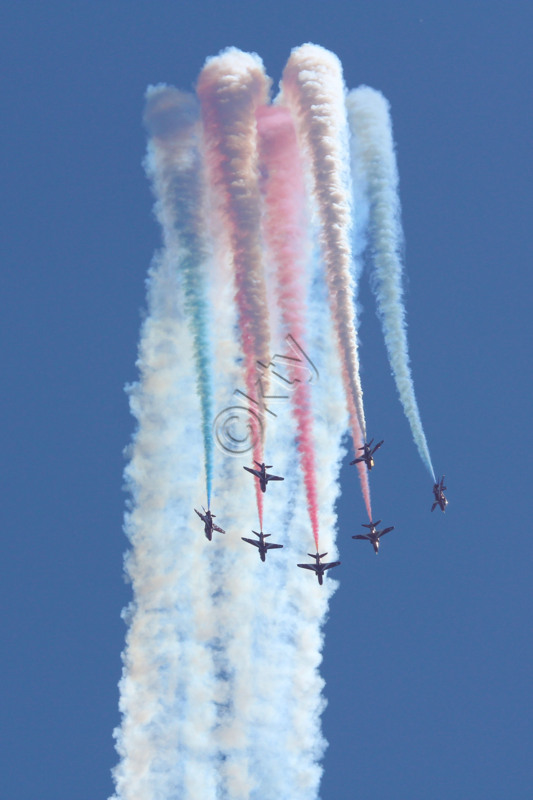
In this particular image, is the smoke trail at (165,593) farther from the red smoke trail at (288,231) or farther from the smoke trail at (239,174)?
the red smoke trail at (288,231)

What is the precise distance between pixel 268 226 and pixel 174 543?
43.1 feet

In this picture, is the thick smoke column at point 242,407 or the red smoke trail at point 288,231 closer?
the thick smoke column at point 242,407

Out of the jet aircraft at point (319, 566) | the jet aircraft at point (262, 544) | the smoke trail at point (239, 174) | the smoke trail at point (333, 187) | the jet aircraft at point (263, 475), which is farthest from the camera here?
the jet aircraft at point (319, 566)

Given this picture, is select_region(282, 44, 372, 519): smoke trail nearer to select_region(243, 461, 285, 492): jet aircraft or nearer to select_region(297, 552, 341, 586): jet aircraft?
select_region(243, 461, 285, 492): jet aircraft

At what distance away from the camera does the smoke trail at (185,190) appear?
43500mm

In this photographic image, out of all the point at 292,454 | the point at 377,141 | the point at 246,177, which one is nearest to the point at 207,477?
the point at 292,454

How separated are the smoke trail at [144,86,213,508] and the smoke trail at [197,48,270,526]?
0.89 m

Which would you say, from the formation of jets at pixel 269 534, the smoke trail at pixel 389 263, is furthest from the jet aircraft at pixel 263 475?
the smoke trail at pixel 389 263

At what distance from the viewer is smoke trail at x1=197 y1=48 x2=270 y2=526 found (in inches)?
1674

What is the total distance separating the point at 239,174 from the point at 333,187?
3.40 meters

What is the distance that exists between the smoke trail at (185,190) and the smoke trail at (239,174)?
0.89 metres

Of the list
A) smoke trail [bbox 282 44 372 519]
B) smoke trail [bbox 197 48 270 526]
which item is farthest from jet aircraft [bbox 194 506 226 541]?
smoke trail [bbox 282 44 372 519]

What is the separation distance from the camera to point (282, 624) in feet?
156

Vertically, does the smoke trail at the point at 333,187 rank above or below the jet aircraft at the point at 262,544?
above
